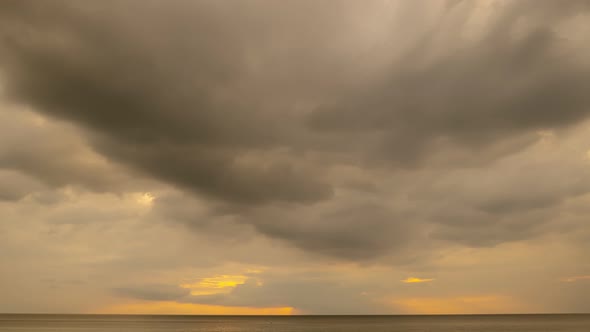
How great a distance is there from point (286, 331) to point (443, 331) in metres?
53.1

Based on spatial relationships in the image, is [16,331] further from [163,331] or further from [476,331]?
[476,331]

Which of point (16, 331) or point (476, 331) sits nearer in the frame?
point (16, 331)

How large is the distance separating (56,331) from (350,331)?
98.1m

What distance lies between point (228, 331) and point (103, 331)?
4243cm

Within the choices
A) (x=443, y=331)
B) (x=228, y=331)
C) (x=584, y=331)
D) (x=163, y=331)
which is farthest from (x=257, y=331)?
(x=584, y=331)

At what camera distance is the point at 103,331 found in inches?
5374

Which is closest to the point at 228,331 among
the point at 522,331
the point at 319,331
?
the point at 319,331

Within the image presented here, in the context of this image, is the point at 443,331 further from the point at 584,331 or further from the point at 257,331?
the point at 257,331

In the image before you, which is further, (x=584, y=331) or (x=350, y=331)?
(x=350, y=331)

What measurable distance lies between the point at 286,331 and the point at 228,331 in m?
20.1

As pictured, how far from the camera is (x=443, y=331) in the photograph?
136 meters

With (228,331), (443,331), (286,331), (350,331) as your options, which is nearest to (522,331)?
(443,331)

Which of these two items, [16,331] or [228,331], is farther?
[228,331]

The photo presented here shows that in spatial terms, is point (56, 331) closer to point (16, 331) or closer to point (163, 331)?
point (16, 331)
